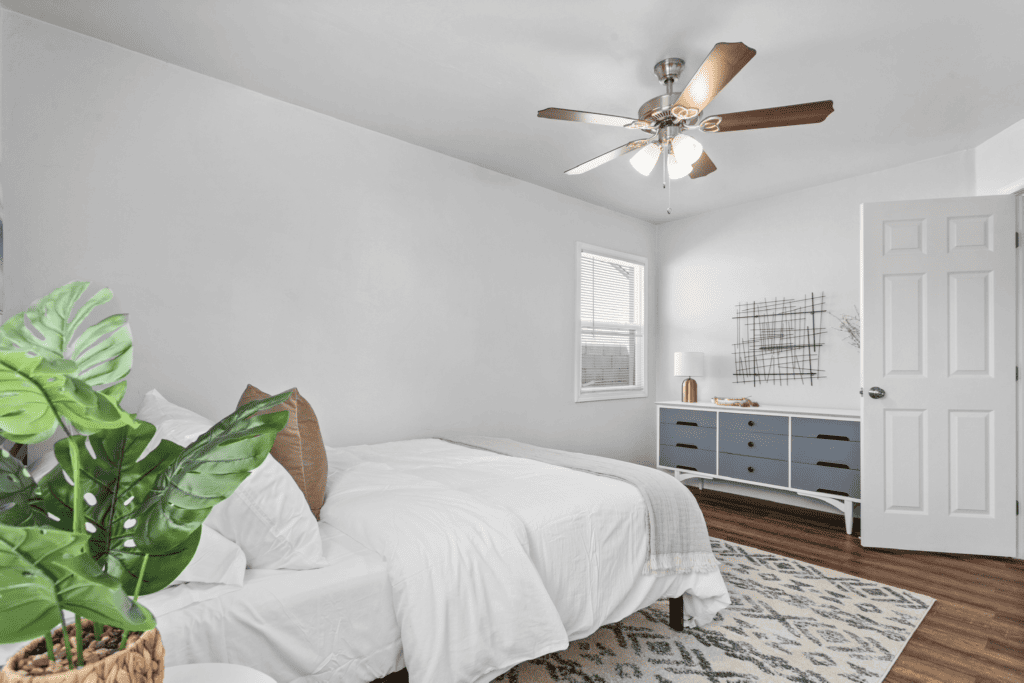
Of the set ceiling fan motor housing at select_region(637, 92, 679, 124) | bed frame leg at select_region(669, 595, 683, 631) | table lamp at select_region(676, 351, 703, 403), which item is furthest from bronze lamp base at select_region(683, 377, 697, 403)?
ceiling fan motor housing at select_region(637, 92, 679, 124)

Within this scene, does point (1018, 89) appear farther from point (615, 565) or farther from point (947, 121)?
point (615, 565)

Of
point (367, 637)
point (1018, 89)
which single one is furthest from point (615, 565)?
point (1018, 89)

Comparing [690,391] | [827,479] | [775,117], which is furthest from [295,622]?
[690,391]

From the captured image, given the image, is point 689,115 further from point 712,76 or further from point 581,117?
point 581,117

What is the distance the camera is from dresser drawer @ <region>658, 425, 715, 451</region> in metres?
4.22

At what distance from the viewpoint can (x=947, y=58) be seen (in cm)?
243

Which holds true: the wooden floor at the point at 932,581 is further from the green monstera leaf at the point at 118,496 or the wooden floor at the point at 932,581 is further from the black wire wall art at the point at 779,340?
the green monstera leaf at the point at 118,496

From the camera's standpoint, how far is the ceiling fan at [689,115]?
1848 millimetres

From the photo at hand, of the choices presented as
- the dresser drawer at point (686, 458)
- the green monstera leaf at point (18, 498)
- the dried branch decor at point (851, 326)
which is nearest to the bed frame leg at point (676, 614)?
the green monstera leaf at point (18, 498)

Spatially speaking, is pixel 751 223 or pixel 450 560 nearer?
pixel 450 560

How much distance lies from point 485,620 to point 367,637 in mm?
322

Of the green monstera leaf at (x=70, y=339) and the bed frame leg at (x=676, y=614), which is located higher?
the green monstera leaf at (x=70, y=339)

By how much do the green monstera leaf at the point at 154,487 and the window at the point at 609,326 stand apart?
3.87m

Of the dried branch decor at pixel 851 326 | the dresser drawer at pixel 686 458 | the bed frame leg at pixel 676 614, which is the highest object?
the dried branch decor at pixel 851 326
